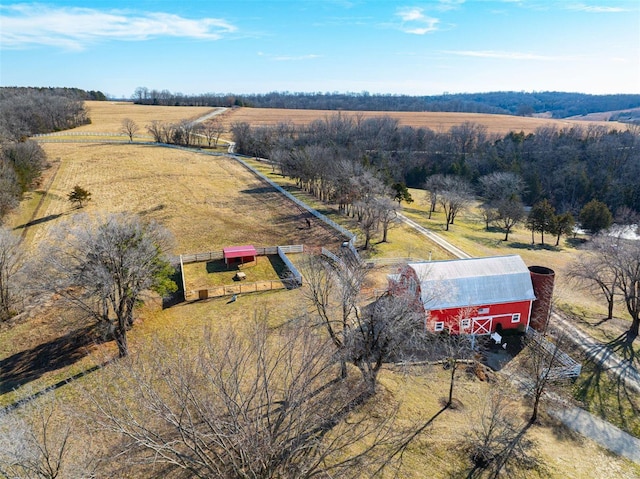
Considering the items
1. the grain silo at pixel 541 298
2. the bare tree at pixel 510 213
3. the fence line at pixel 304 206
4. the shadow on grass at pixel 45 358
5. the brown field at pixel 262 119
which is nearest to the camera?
the shadow on grass at pixel 45 358

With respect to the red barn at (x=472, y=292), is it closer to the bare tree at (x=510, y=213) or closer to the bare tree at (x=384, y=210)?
the bare tree at (x=384, y=210)

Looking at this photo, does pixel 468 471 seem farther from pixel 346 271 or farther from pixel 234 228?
pixel 234 228

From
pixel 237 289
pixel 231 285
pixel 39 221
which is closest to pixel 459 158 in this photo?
pixel 231 285

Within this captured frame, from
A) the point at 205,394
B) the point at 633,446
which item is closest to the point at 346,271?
the point at 205,394

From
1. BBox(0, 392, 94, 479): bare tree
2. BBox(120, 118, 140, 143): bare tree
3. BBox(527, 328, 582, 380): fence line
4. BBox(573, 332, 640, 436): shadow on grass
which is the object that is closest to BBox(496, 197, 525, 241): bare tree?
BBox(573, 332, 640, 436): shadow on grass

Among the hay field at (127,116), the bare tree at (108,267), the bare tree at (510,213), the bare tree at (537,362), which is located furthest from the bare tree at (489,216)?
the hay field at (127,116)

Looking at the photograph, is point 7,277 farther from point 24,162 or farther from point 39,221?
point 24,162
